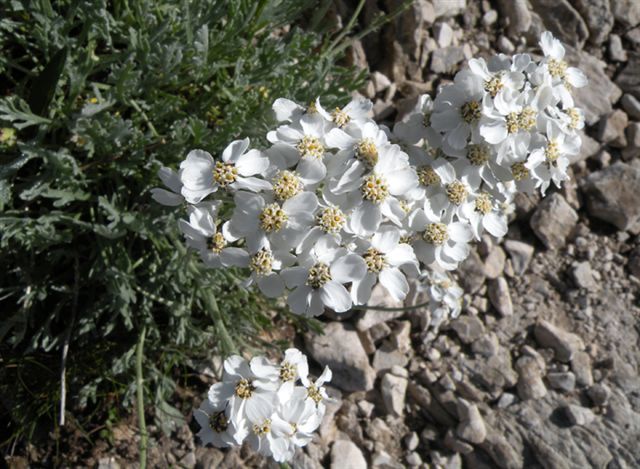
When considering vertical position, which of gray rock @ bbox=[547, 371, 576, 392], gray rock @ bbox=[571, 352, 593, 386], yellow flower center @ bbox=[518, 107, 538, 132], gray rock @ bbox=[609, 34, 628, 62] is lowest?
gray rock @ bbox=[547, 371, 576, 392]

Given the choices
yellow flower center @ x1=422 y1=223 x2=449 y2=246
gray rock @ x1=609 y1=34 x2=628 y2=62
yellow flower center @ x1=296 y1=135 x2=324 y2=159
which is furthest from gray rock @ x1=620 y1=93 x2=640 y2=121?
yellow flower center @ x1=296 y1=135 x2=324 y2=159

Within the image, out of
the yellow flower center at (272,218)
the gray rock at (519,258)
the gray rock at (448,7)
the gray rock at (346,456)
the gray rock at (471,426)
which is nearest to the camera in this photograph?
the yellow flower center at (272,218)

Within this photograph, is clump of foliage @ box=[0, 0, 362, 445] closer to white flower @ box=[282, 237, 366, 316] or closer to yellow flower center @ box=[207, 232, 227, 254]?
yellow flower center @ box=[207, 232, 227, 254]

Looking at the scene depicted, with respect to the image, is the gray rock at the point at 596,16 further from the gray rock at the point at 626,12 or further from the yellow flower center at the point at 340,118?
the yellow flower center at the point at 340,118

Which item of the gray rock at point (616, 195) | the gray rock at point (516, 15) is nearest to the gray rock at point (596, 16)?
the gray rock at point (516, 15)

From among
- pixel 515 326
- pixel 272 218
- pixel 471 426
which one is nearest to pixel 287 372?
pixel 272 218

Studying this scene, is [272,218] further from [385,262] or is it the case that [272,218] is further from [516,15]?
[516,15]

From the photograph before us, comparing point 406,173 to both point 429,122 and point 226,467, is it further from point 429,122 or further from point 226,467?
point 226,467
